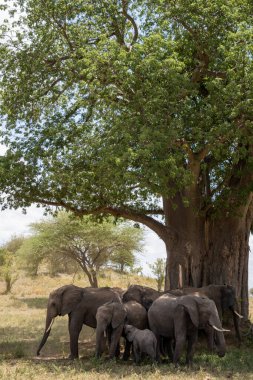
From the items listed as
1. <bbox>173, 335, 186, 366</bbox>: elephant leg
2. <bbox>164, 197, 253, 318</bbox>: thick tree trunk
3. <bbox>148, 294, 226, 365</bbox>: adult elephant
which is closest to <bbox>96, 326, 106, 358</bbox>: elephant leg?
<bbox>148, 294, 226, 365</bbox>: adult elephant

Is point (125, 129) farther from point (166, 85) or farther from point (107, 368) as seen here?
point (107, 368)

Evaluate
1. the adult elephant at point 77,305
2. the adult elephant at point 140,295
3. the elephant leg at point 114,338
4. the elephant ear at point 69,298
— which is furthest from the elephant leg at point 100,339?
the adult elephant at point 140,295

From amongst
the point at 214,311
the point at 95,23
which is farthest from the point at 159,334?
the point at 95,23

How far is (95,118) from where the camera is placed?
1520 cm

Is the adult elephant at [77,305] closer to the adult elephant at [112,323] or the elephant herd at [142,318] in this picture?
the elephant herd at [142,318]

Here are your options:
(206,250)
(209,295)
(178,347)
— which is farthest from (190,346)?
(206,250)

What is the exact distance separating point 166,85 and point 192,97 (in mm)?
1733

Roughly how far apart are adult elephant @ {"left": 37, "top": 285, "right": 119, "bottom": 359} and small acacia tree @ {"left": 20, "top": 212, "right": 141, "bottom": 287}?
20912 mm

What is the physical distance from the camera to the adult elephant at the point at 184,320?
1073cm

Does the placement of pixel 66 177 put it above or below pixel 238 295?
above

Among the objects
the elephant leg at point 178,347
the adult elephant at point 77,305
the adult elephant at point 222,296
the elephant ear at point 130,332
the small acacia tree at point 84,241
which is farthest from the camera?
the small acacia tree at point 84,241

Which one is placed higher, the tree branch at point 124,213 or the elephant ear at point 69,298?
the tree branch at point 124,213

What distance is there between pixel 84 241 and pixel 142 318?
24.0 m

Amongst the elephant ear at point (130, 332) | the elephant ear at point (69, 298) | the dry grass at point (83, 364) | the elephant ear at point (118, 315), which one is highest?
the elephant ear at point (69, 298)
